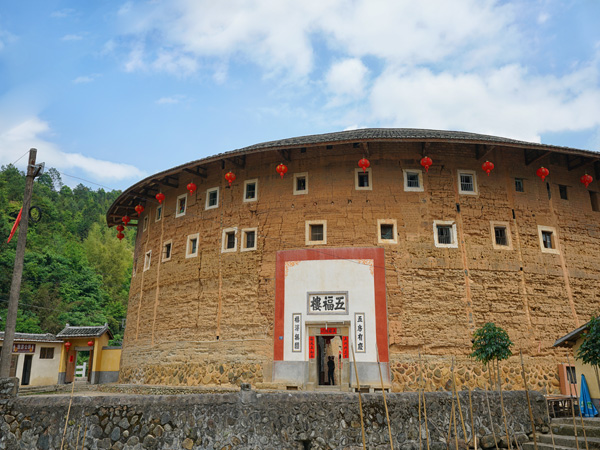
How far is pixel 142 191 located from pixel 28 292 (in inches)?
778

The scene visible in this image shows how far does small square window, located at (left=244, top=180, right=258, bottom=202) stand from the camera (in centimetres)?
1645

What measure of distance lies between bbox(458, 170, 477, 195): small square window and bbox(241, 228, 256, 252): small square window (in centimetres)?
662

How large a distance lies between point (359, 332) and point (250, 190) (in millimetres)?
5922

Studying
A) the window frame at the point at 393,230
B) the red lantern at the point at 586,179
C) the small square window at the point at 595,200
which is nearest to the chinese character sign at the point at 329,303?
the window frame at the point at 393,230

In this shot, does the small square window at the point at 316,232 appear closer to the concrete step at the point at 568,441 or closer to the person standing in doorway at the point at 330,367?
the person standing in doorway at the point at 330,367

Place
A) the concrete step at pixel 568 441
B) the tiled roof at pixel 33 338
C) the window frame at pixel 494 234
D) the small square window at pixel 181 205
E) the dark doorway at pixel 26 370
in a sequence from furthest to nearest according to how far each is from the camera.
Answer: the dark doorway at pixel 26 370 → the tiled roof at pixel 33 338 → the small square window at pixel 181 205 → the window frame at pixel 494 234 → the concrete step at pixel 568 441

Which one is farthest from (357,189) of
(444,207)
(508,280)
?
(508,280)

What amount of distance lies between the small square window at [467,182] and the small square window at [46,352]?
65.9ft

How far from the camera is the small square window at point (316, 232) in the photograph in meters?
15.3

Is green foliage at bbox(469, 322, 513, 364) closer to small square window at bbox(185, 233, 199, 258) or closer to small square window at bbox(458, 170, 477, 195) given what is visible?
small square window at bbox(458, 170, 477, 195)

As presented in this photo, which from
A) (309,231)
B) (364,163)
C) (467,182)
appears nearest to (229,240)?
(309,231)

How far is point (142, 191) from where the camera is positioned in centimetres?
1930

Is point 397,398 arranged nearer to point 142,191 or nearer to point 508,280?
point 508,280

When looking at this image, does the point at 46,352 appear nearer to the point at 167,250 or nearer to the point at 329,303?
the point at 167,250
